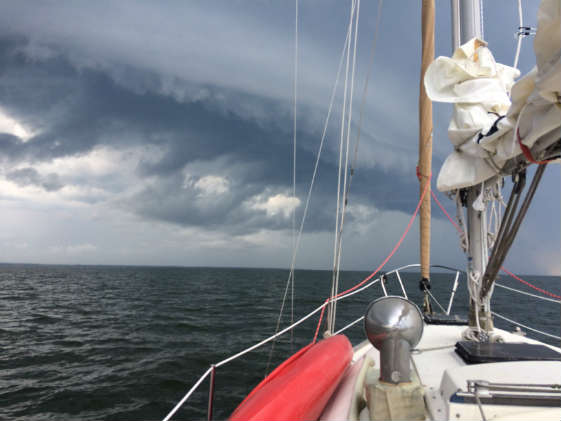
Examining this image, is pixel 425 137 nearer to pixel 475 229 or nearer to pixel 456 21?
pixel 456 21

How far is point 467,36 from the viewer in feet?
12.0

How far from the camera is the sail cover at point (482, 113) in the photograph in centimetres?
191

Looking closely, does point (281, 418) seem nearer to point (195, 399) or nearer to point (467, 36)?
point (467, 36)

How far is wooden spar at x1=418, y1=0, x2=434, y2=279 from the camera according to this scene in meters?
5.06

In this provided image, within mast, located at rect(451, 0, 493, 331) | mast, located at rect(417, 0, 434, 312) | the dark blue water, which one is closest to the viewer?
mast, located at rect(451, 0, 493, 331)

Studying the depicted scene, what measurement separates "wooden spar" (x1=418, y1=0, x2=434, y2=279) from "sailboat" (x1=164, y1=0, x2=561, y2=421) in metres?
1.29

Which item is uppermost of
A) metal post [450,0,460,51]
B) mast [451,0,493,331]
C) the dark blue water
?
metal post [450,0,460,51]

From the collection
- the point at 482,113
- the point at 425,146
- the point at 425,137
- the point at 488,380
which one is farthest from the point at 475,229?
the point at 425,137

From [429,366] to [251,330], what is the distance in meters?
9.02

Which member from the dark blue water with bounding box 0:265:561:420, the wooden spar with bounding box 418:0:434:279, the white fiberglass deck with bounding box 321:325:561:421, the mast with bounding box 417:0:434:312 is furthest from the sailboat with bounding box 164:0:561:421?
the dark blue water with bounding box 0:265:561:420

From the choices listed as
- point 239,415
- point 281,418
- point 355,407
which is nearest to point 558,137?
point 355,407

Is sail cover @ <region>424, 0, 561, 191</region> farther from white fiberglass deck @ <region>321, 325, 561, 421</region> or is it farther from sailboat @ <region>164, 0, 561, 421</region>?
white fiberglass deck @ <region>321, 325, 561, 421</region>

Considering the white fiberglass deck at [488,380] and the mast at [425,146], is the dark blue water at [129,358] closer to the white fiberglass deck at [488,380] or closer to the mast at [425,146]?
the mast at [425,146]

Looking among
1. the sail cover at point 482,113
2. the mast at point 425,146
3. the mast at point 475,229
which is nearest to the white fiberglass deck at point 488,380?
the mast at point 475,229
